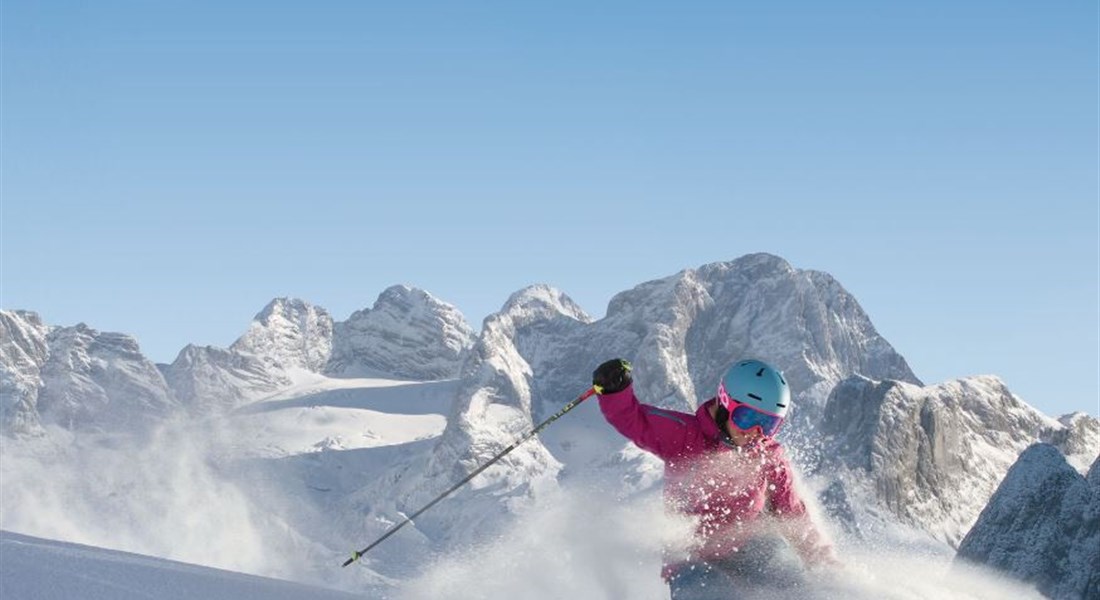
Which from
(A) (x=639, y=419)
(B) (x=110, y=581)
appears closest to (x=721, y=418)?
(A) (x=639, y=419)

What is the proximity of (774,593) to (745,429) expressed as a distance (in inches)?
50.4

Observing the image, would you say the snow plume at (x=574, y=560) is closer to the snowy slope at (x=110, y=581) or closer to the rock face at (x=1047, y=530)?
the snowy slope at (x=110, y=581)

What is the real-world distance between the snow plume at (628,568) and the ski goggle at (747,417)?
34.9 inches

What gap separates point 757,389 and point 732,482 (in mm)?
761

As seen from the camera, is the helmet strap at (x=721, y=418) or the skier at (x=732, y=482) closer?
the skier at (x=732, y=482)

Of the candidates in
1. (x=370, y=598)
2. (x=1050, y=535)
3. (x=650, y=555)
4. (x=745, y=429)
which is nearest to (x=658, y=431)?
(x=745, y=429)

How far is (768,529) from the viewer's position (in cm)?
1001

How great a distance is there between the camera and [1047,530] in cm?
9319

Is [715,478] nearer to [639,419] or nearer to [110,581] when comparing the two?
[639,419]

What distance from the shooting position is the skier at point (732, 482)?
9.73 meters

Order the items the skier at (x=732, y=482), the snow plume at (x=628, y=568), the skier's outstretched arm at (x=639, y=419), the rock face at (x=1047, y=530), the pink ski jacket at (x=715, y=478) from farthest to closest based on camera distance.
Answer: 1. the rock face at (x=1047, y=530)
2. the skier's outstretched arm at (x=639, y=419)
3. the snow plume at (x=628, y=568)
4. the pink ski jacket at (x=715, y=478)
5. the skier at (x=732, y=482)

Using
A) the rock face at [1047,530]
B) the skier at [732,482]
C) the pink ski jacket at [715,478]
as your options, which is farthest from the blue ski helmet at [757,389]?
the rock face at [1047,530]

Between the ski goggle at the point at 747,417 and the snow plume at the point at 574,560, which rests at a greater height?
the ski goggle at the point at 747,417

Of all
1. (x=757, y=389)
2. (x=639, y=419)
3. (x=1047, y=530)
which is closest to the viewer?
(x=757, y=389)
